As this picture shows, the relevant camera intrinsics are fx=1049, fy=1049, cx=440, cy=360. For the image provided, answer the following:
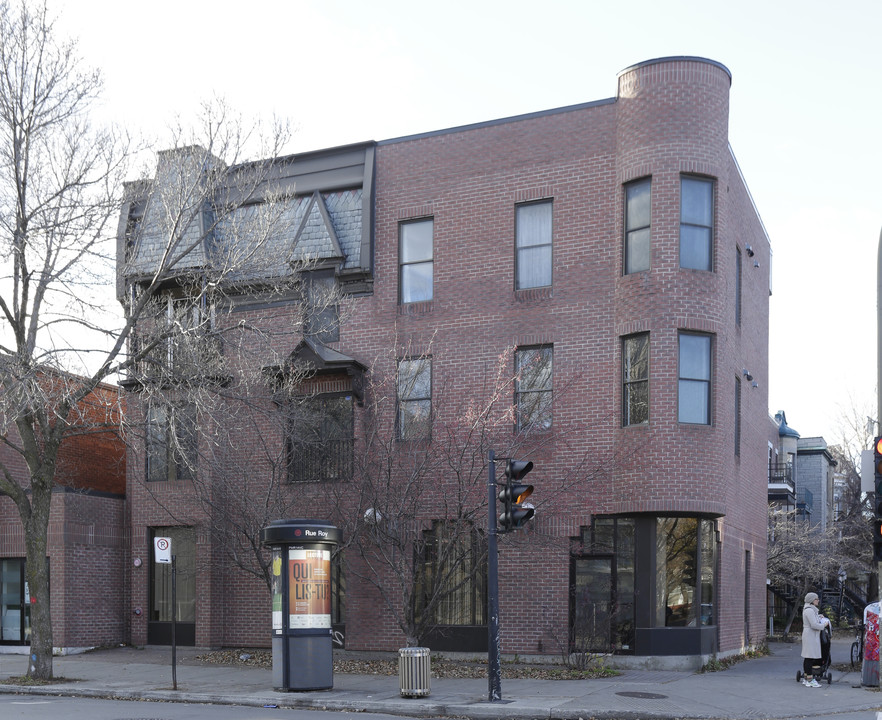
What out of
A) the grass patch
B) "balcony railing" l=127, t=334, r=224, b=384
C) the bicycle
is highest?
"balcony railing" l=127, t=334, r=224, b=384

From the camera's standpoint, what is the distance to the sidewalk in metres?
14.8

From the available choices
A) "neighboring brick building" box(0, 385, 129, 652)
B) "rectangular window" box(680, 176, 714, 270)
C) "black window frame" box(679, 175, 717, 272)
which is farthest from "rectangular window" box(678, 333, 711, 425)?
"neighboring brick building" box(0, 385, 129, 652)

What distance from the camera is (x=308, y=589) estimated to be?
57.0 ft

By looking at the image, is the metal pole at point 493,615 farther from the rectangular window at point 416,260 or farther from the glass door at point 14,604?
the glass door at point 14,604

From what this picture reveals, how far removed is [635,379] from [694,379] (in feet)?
3.77

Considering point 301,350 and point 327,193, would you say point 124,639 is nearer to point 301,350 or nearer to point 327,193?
point 301,350

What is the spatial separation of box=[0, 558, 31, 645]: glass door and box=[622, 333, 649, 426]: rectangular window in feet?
49.8

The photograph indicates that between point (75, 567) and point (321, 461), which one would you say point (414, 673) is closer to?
point (321, 461)

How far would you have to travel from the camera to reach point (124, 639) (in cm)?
2542

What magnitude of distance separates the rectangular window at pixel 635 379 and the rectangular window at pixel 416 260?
4.67 meters

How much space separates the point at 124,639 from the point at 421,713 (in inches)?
508

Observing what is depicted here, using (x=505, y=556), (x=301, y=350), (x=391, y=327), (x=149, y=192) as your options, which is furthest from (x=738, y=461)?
(x=149, y=192)

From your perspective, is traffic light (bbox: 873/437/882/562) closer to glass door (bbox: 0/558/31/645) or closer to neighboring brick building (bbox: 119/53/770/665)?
neighboring brick building (bbox: 119/53/770/665)

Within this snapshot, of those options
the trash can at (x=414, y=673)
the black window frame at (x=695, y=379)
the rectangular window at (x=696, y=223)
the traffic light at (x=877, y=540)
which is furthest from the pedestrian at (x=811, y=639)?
the rectangular window at (x=696, y=223)
